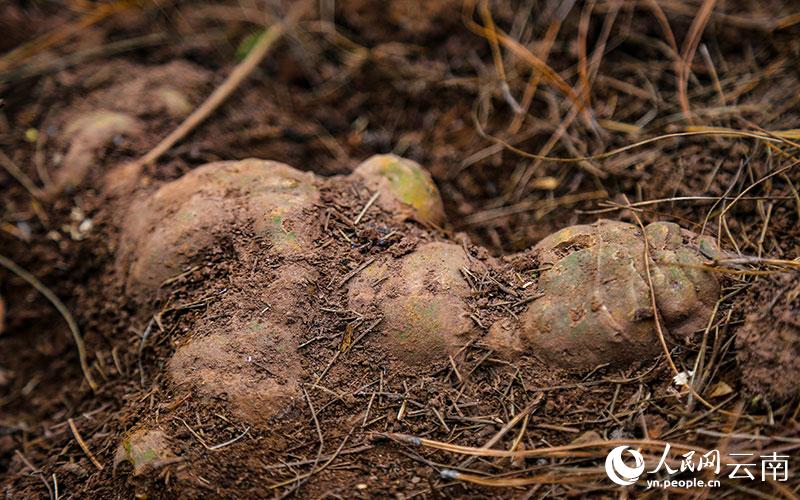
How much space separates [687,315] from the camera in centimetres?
173

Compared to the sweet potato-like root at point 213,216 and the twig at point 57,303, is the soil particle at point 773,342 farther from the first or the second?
the twig at point 57,303

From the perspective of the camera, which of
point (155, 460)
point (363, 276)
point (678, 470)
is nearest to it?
point (678, 470)

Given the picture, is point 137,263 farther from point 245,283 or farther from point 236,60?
point 236,60

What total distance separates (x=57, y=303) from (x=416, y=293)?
4.68 ft

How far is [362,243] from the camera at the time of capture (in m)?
1.97

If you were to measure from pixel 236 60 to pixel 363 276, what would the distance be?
5.14 feet

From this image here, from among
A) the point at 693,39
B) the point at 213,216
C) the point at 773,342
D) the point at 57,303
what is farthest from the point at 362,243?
the point at 693,39

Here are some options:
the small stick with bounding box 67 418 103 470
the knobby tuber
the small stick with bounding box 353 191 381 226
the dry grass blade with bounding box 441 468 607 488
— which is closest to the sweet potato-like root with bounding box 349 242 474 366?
the knobby tuber

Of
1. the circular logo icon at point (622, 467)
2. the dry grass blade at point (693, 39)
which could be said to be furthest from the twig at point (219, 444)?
the dry grass blade at point (693, 39)

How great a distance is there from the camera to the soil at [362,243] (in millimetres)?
1705

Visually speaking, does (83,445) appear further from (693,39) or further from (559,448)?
(693,39)

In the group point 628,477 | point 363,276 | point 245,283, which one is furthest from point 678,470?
point 245,283

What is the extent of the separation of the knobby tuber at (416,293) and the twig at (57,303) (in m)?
0.41

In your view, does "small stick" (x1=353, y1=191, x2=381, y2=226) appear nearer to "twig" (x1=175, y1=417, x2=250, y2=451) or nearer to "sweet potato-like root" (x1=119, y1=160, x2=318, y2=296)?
"sweet potato-like root" (x1=119, y1=160, x2=318, y2=296)
